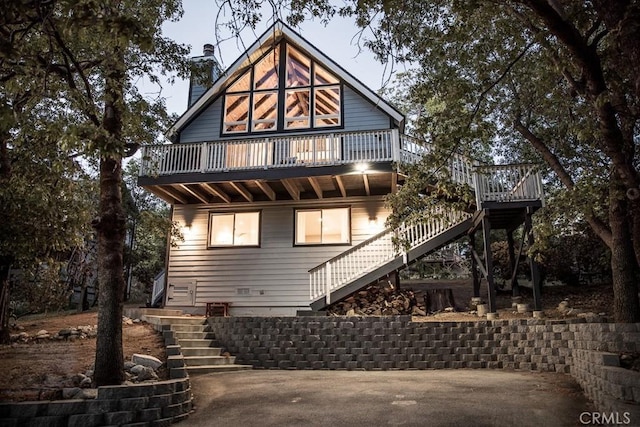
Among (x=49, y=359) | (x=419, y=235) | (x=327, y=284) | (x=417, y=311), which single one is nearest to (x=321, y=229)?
(x=327, y=284)

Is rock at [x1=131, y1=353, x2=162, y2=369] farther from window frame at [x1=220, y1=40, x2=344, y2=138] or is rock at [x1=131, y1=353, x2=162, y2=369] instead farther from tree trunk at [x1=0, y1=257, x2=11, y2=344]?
window frame at [x1=220, y1=40, x2=344, y2=138]

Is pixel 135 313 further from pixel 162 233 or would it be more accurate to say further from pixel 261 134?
pixel 261 134

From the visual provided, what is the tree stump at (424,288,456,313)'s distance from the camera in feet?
39.4

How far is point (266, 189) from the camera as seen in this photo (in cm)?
1234

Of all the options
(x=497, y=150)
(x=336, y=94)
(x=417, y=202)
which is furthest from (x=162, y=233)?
(x=497, y=150)

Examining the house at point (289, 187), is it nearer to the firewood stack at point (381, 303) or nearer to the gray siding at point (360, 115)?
the gray siding at point (360, 115)

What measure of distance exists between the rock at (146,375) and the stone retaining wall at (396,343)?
3.29 m

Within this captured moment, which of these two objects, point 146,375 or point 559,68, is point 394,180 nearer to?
point 559,68

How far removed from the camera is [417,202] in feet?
24.5

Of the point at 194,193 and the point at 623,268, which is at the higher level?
the point at 194,193

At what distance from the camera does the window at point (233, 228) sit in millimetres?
13156

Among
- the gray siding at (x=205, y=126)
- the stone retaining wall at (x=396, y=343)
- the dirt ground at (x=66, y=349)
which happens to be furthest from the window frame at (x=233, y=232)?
the dirt ground at (x=66, y=349)

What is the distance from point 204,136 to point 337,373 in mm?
9041

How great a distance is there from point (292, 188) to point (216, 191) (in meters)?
2.35
